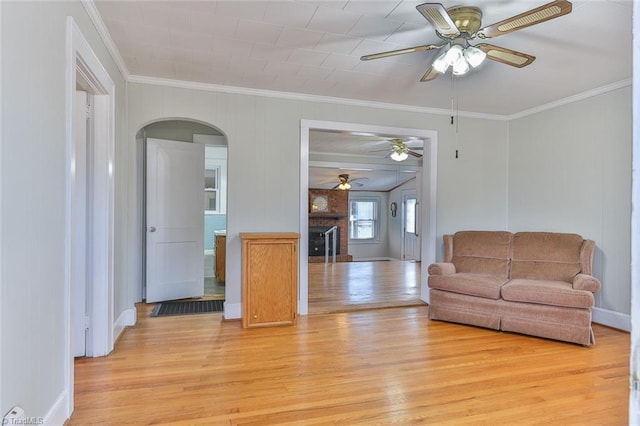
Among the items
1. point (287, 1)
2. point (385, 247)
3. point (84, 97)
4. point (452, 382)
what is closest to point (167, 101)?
point (84, 97)

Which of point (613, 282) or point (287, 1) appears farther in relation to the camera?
point (613, 282)

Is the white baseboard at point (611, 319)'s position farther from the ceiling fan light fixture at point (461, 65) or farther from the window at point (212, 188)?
the window at point (212, 188)

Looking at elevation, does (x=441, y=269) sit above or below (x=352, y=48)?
below

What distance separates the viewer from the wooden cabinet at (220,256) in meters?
5.39

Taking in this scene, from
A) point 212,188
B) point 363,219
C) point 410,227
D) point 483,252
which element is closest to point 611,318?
point 483,252

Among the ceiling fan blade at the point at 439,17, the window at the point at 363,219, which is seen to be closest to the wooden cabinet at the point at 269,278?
the ceiling fan blade at the point at 439,17

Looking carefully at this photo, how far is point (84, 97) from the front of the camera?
105 inches

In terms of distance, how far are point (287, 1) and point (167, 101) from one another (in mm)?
1888

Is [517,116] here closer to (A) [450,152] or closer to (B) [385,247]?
(A) [450,152]

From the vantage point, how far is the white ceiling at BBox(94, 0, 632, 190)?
Result: 7.59 feet

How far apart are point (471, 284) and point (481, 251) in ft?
2.15

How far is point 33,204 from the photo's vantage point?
5.19ft

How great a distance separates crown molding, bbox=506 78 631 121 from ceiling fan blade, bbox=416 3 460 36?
2421mm

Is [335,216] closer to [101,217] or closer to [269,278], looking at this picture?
[269,278]
